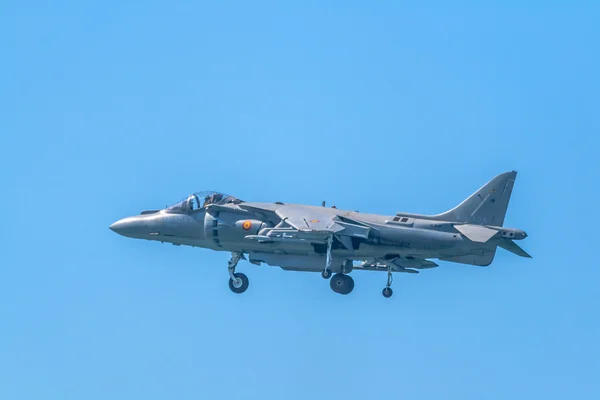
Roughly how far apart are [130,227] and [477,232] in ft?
45.9

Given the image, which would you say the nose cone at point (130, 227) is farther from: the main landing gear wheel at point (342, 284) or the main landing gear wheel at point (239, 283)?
the main landing gear wheel at point (342, 284)

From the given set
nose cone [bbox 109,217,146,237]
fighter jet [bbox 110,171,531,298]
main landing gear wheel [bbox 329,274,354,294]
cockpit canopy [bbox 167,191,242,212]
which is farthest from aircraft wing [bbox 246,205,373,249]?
nose cone [bbox 109,217,146,237]

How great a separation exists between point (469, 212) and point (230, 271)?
32.6ft

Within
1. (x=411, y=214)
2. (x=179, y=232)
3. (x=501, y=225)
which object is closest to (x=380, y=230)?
(x=411, y=214)

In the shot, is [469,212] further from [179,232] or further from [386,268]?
[179,232]

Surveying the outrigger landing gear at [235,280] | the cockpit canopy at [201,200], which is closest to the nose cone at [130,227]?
the cockpit canopy at [201,200]

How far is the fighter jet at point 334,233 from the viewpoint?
49.9 m

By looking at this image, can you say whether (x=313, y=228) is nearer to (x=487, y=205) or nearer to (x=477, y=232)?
(x=477, y=232)

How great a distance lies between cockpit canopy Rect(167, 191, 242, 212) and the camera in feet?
175

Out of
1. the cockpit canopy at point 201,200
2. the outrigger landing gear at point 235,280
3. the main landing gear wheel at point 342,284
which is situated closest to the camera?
the main landing gear wheel at point 342,284

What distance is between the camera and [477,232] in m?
48.9

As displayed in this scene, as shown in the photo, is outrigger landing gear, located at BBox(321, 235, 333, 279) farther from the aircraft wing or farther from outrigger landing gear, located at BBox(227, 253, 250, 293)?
outrigger landing gear, located at BBox(227, 253, 250, 293)

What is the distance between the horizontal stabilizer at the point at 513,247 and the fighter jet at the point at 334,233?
4 centimetres

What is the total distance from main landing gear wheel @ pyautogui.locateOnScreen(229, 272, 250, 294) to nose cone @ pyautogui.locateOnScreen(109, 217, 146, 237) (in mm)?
3994
